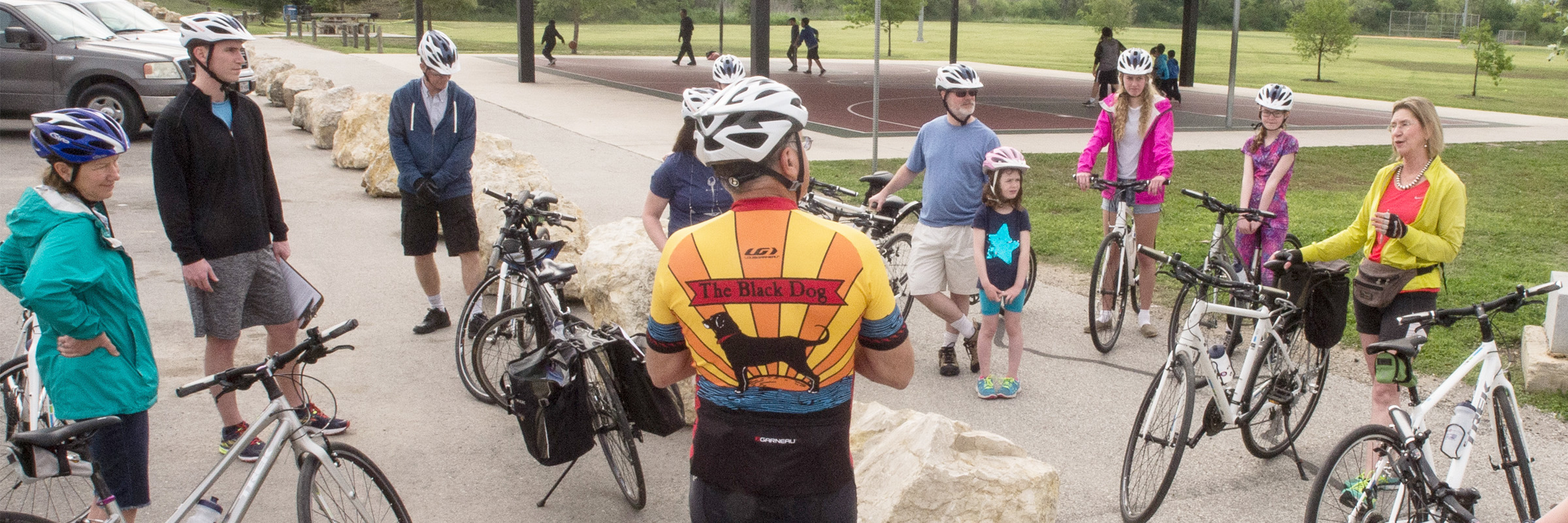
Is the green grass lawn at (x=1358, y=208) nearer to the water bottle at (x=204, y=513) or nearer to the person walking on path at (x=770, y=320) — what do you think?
the person walking on path at (x=770, y=320)

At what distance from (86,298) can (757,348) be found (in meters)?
2.61

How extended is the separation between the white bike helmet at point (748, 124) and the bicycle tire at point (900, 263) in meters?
4.97

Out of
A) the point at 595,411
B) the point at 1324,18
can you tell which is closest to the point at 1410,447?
the point at 595,411

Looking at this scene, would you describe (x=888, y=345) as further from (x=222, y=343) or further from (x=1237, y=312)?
(x=222, y=343)

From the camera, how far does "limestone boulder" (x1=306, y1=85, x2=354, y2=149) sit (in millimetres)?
15430

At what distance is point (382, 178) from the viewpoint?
12.0 m

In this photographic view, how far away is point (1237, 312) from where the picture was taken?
15.0 feet

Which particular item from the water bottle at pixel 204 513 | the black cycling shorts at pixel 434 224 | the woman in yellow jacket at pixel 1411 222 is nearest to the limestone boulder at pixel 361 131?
the black cycling shorts at pixel 434 224

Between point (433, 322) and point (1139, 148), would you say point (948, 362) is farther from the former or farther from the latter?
point (433, 322)

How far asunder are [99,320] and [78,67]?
13.5 metres

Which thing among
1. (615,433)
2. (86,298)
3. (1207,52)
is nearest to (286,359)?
(86,298)

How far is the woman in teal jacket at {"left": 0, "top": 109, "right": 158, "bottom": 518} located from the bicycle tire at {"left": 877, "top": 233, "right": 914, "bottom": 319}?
183 inches

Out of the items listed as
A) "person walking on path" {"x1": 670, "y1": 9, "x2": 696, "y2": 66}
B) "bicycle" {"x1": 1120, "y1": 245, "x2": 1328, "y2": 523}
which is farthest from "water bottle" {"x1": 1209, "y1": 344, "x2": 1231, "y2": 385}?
"person walking on path" {"x1": 670, "y1": 9, "x2": 696, "y2": 66}

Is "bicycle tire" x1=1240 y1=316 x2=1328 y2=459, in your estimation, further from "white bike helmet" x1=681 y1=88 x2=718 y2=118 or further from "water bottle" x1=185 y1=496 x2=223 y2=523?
"water bottle" x1=185 y1=496 x2=223 y2=523
